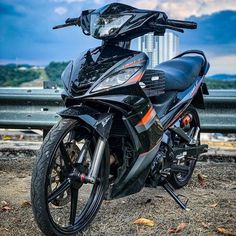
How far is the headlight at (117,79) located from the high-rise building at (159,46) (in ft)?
1.63

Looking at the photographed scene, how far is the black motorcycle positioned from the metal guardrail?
1.84m

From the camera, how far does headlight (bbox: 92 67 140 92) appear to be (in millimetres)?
2918

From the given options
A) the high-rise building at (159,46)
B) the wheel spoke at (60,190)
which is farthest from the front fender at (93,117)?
the high-rise building at (159,46)

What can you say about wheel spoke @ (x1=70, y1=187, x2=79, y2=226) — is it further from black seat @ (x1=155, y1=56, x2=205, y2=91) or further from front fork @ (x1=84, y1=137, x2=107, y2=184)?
black seat @ (x1=155, y1=56, x2=205, y2=91)

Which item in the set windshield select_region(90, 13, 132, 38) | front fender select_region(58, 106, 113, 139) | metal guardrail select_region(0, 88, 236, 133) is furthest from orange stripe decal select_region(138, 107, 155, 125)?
→ metal guardrail select_region(0, 88, 236, 133)

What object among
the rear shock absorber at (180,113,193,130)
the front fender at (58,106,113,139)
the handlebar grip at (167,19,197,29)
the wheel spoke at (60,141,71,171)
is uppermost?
the handlebar grip at (167,19,197,29)

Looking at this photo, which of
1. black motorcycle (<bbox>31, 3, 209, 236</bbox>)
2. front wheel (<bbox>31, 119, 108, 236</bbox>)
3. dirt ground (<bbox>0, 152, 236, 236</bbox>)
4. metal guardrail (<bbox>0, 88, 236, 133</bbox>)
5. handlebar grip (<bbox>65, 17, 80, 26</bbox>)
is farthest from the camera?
metal guardrail (<bbox>0, 88, 236, 133</bbox>)

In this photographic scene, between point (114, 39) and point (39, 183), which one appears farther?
point (114, 39)

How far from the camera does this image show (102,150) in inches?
116

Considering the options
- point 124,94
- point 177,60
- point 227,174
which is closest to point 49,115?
point 177,60

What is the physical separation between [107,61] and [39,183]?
938mm

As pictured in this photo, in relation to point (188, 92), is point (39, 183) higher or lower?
lower

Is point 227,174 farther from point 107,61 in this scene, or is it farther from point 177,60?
point 107,61

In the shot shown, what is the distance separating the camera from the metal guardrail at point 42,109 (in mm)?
5238
